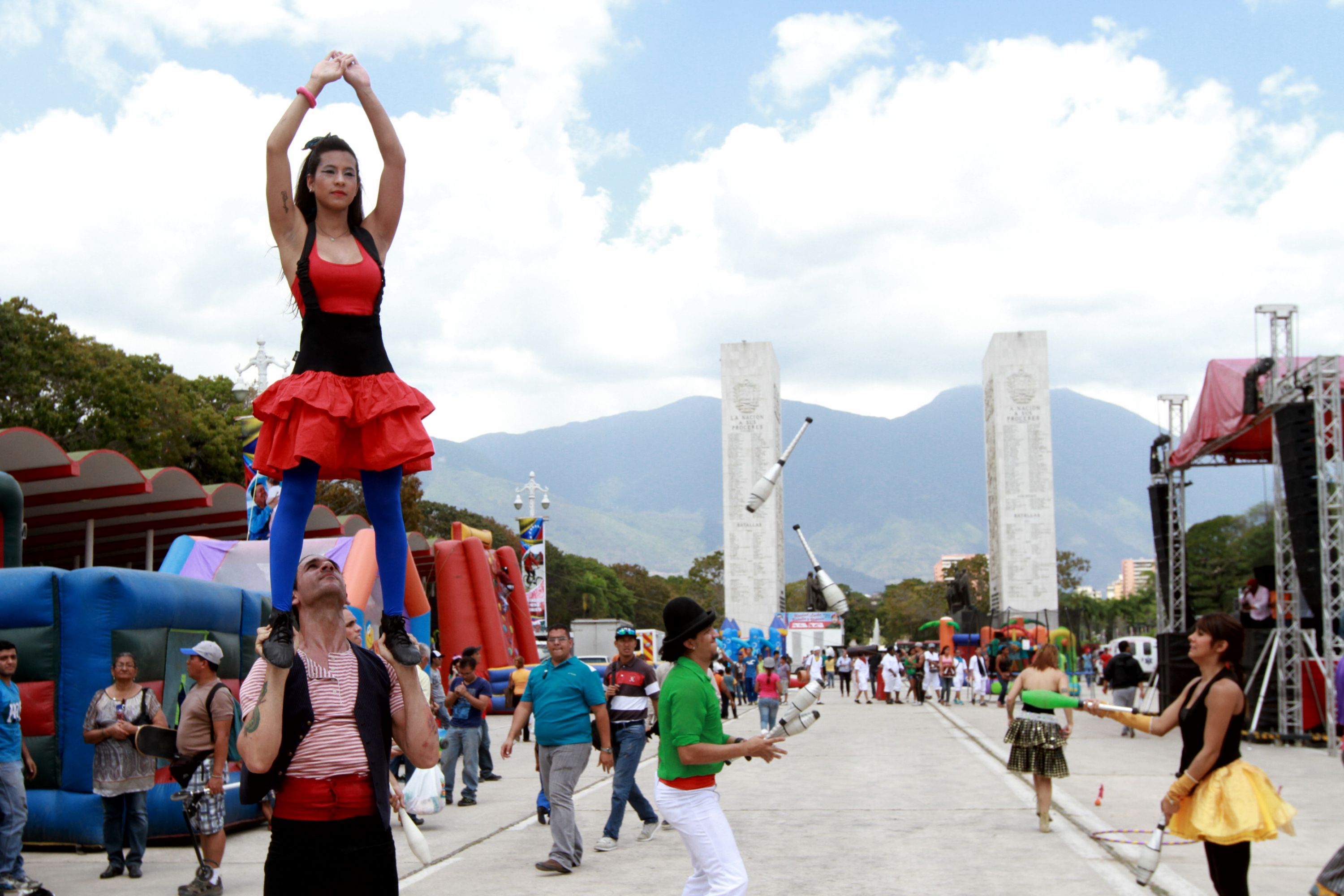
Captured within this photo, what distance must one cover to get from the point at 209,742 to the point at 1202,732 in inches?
251

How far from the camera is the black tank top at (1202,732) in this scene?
19.5 feet

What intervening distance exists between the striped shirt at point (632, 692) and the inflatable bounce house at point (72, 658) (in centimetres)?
399

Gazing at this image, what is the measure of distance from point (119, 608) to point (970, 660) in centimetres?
3301

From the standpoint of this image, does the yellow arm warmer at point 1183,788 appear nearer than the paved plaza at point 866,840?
Yes

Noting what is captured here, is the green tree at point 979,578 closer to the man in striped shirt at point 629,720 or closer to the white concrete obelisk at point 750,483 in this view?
the white concrete obelisk at point 750,483

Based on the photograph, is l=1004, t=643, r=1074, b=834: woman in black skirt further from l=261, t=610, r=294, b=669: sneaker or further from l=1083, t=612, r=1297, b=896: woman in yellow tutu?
l=261, t=610, r=294, b=669: sneaker

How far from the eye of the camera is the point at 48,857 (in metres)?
10.4

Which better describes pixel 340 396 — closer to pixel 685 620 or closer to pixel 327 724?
pixel 327 724

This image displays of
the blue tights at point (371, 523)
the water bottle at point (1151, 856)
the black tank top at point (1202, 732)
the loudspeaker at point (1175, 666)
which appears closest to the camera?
the blue tights at point (371, 523)

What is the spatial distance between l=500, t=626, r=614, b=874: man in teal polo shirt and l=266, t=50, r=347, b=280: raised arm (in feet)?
20.8

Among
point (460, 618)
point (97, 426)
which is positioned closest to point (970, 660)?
point (460, 618)

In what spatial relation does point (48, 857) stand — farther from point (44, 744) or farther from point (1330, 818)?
point (1330, 818)

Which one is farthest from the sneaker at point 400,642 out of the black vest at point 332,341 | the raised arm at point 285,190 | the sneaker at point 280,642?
the raised arm at point 285,190

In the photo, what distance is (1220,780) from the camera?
19.3 ft
